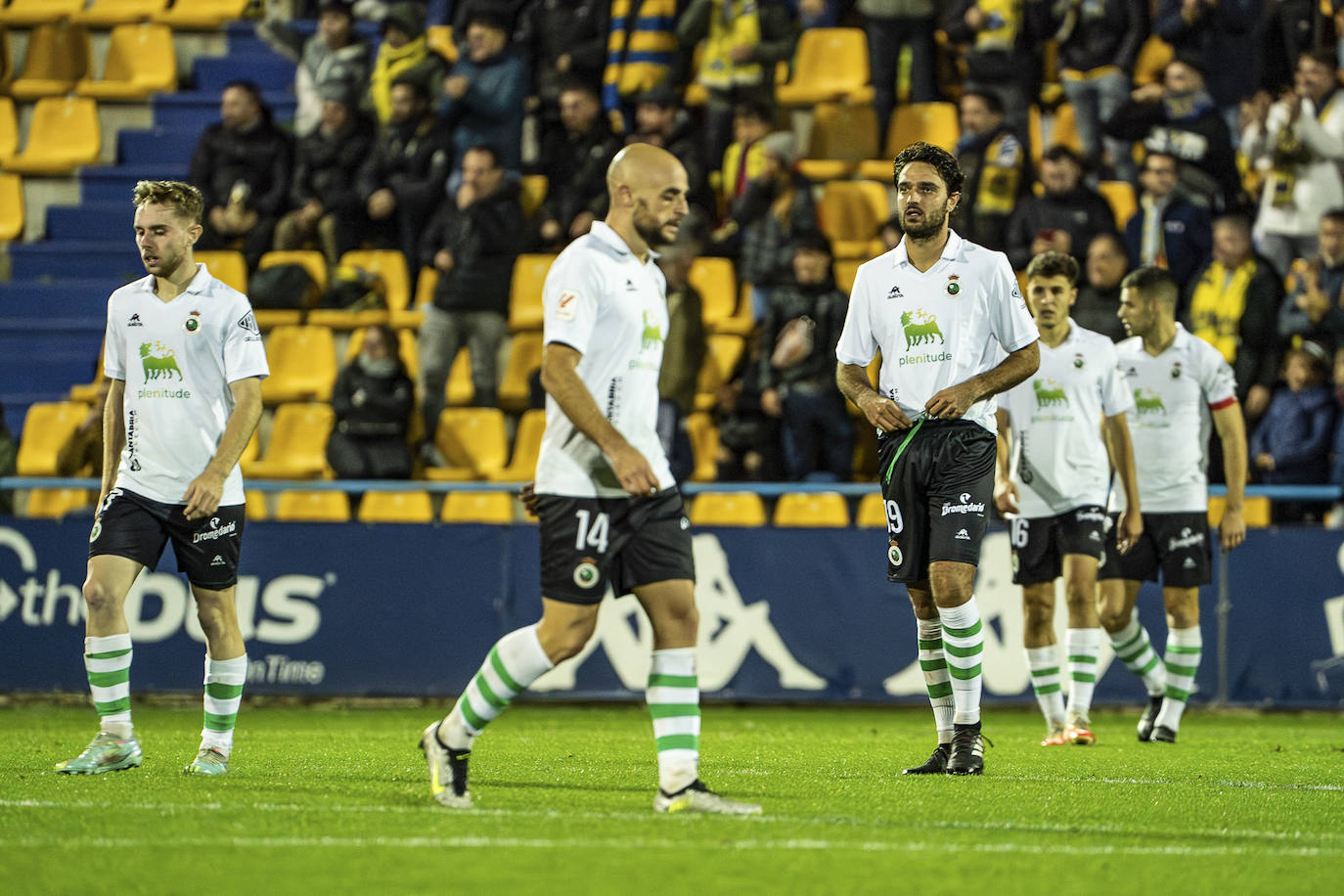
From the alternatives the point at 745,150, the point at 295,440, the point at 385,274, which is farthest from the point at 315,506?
the point at 745,150

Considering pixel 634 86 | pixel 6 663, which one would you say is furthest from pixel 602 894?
pixel 634 86

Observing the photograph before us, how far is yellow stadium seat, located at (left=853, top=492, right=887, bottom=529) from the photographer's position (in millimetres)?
12656

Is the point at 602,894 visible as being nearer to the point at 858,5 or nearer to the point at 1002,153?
the point at 1002,153

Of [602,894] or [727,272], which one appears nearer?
[602,894]

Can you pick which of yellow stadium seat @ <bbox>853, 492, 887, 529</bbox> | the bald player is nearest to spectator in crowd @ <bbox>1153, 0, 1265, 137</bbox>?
yellow stadium seat @ <bbox>853, 492, 887, 529</bbox>

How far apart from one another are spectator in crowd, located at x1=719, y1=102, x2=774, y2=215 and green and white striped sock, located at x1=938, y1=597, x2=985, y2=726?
8.32m

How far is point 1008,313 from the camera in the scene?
25.0ft

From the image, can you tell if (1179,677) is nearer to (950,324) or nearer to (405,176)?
(950,324)

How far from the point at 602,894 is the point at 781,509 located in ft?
27.7

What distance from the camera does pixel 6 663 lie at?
41.5 feet

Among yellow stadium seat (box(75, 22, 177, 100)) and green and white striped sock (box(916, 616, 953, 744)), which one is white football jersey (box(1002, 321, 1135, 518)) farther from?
yellow stadium seat (box(75, 22, 177, 100))

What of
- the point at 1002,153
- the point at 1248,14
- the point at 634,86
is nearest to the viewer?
the point at 1002,153

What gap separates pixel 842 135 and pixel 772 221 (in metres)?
1.89

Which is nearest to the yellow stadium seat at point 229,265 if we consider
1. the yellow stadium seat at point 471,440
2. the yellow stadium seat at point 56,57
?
A: the yellow stadium seat at point 471,440
